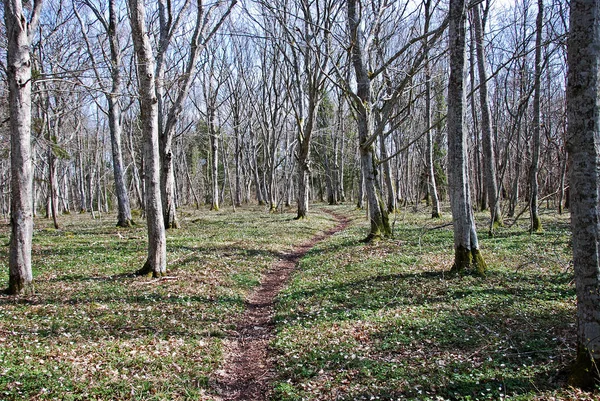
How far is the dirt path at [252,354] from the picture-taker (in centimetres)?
563

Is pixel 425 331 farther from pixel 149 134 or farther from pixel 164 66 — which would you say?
Result: pixel 164 66

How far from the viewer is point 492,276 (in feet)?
32.5

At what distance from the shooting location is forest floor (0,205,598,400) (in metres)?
5.23

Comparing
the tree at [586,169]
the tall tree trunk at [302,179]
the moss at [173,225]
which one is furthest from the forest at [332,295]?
the tall tree trunk at [302,179]

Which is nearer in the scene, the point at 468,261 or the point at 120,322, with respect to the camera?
the point at 120,322

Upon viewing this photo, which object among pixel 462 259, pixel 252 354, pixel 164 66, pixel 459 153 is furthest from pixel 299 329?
pixel 164 66

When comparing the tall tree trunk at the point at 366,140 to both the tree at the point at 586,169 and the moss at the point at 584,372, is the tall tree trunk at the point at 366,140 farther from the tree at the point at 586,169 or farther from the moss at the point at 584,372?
the moss at the point at 584,372

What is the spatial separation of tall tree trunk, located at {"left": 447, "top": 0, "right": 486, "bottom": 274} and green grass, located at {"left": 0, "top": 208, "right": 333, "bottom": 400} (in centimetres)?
582

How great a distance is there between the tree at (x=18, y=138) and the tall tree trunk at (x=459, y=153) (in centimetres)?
980

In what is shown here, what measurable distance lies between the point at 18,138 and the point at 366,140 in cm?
1086

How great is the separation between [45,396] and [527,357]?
6414 mm

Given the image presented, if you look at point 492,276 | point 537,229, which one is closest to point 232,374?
point 492,276

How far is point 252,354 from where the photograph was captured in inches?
269

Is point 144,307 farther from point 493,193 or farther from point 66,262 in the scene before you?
point 493,193
